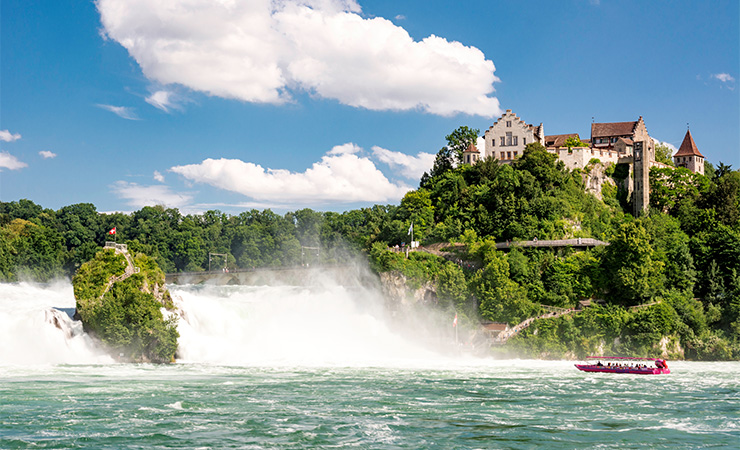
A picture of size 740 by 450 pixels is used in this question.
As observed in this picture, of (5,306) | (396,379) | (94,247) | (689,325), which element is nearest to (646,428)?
(396,379)

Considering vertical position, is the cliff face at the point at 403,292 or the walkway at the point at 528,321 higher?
the cliff face at the point at 403,292

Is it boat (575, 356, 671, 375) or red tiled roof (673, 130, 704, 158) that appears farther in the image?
red tiled roof (673, 130, 704, 158)

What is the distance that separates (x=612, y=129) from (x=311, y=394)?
6522cm

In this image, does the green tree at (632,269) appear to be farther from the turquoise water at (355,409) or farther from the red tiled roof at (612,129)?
the red tiled roof at (612,129)

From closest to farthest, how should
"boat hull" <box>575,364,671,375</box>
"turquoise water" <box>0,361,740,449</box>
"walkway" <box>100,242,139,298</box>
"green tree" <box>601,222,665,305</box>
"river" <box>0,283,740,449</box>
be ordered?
"turquoise water" <box>0,361,740,449</box> → "river" <box>0,283,740,449</box> → "boat hull" <box>575,364,671,375</box> → "walkway" <box>100,242,139,298</box> → "green tree" <box>601,222,665,305</box>

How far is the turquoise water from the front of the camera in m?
28.7

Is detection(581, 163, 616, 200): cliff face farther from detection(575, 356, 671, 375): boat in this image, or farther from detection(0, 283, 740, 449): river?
detection(575, 356, 671, 375): boat

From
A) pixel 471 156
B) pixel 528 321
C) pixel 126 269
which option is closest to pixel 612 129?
pixel 471 156

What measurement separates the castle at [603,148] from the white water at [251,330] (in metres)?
27.2

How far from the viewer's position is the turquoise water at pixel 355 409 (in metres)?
28.7

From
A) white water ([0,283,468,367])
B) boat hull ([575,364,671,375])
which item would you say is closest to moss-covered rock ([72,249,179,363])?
white water ([0,283,468,367])

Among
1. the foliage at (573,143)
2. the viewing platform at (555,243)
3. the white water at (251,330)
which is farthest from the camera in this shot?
the foliage at (573,143)

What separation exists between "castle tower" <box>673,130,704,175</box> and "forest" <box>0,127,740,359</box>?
10.4ft

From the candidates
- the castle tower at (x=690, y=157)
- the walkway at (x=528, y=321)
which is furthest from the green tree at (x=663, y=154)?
the walkway at (x=528, y=321)
